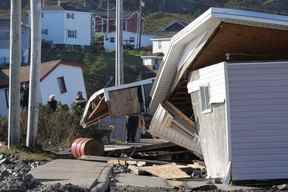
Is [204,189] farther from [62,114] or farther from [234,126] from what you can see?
[62,114]

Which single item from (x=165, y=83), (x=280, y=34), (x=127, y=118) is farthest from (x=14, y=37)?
(x=280, y=34)

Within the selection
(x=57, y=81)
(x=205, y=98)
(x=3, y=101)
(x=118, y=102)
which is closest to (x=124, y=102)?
(x=118, y=102)

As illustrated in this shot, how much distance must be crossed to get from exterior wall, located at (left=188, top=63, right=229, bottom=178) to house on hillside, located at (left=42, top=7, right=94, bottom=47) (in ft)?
286

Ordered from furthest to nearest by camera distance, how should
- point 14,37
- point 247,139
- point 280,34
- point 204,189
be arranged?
point 14,37
point 280,34
point 247,139
point 204,189

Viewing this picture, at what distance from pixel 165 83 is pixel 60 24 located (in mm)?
87412

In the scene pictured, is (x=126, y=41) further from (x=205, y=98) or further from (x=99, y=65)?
(x=205, y=98)

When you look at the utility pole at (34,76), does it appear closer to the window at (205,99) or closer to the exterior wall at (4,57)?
the window at (205,99)

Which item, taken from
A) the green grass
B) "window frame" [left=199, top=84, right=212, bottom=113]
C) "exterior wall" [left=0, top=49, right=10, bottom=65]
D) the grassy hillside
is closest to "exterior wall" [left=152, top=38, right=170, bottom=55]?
"window frame" [left=199, top=84, right=212, bottom=113]

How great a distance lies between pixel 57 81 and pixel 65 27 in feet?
168

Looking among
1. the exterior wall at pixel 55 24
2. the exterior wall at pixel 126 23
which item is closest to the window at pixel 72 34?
the exterior wall at pixel 55 24

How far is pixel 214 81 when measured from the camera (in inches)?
683

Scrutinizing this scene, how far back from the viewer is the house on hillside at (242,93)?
54.2 feet

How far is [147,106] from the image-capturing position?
1037 inches

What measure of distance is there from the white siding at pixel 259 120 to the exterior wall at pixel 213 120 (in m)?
0.26
